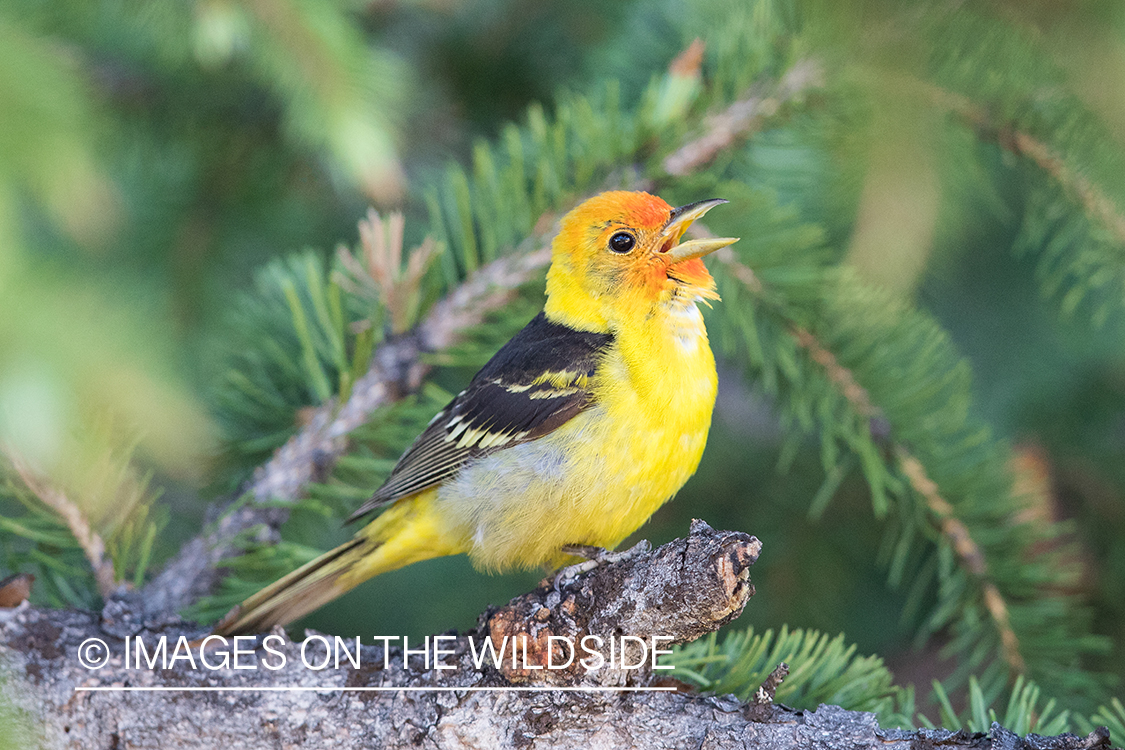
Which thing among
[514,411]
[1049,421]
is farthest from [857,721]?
[1049,421]

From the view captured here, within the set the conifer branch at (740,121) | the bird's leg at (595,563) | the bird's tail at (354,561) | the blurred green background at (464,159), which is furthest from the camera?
the conifer branch at (740,121)

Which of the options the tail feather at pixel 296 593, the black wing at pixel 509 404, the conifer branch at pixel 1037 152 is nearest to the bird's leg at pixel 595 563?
the black wing at pixel 509 404

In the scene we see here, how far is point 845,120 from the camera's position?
2.69 meters

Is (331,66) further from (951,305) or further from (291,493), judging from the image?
(951,305)

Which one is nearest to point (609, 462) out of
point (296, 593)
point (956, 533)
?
point (296, 593)

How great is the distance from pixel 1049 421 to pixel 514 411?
2.13 meters

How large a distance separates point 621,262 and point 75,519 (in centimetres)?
149

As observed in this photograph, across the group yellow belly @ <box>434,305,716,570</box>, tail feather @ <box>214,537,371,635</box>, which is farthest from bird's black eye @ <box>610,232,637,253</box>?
tail feather @ <box>214,537,371,635</box>

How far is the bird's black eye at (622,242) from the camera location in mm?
2332

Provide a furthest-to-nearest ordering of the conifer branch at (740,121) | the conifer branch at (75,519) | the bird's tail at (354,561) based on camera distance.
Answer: the conifer branch at (740,121) < the bird's tail at (354,561) < the conifer branch at (75,519)

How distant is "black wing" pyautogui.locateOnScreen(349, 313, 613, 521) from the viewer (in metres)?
2.33

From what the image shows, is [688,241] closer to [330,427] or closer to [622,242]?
[622,242]

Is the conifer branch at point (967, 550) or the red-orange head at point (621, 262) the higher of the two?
the red-orange head at point (621, 262)

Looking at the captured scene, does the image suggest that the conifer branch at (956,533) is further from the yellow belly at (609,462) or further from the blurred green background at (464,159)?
the yellow belly at (609,462)
